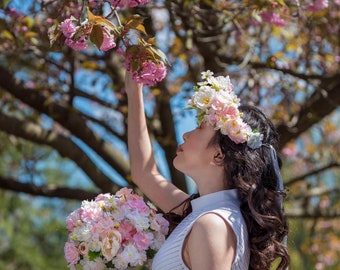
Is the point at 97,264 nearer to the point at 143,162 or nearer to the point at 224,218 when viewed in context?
the point at 224,218

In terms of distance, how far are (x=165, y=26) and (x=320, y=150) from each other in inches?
70.9

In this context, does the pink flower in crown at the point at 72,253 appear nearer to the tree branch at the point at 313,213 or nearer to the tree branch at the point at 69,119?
the tree branch at the point at 69,119

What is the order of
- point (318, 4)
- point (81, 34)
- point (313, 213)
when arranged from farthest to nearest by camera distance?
point (313, 213) → point (318, 4) → point (81, 34)

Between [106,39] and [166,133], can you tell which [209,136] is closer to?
[106,39]

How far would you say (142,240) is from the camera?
7.95 feet

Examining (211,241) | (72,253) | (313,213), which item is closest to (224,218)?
(211,241)

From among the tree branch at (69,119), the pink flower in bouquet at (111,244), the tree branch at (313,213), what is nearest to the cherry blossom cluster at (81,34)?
the pink flower in bouquet at (111,244)

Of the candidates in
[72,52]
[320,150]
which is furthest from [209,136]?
[320,150]

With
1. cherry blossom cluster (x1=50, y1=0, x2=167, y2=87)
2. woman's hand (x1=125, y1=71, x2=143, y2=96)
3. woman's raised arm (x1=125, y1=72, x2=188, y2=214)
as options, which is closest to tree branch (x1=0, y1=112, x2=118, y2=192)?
woman's raised arm (x1=125, y1=72, x2=188, y2=214)

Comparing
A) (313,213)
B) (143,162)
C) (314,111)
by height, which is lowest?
(313,213)

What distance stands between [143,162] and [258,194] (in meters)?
0.66

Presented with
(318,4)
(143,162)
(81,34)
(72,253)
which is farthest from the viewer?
(318,4)

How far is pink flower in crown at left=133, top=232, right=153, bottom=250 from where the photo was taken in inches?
95.0

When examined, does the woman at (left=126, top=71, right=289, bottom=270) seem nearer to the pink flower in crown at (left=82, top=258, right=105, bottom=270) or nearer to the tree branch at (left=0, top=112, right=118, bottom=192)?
the pink flower in crown at (left=82, top=258, right=105, bottom=270)
